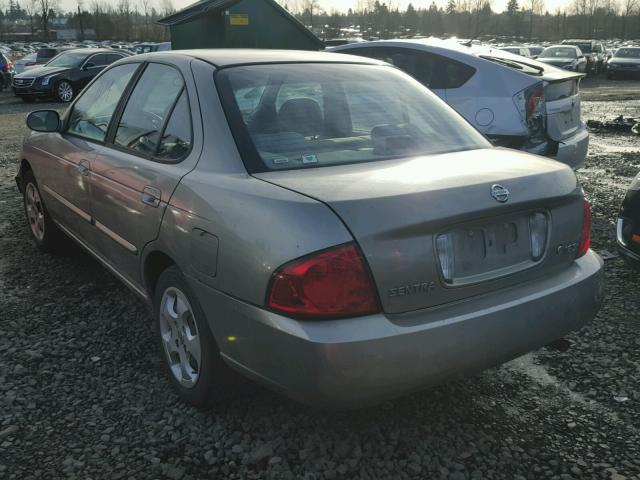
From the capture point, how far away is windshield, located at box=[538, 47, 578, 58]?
29.1 meters

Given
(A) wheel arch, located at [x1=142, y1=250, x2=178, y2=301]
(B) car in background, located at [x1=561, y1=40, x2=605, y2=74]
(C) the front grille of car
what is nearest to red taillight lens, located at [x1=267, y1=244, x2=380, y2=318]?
(A) wheel arch, located at [x1=142, y1=250, x2=178, y2=301]

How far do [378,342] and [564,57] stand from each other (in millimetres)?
30345

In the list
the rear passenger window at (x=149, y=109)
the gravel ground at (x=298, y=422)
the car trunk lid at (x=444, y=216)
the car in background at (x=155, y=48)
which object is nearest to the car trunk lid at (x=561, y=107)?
the gravel ground at (x=298, y=422)

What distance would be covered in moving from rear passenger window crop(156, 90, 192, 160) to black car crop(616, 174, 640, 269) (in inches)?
112

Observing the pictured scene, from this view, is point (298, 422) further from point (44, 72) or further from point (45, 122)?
point (44, 72)

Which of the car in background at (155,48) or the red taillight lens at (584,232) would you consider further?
the car in background at (155,48)

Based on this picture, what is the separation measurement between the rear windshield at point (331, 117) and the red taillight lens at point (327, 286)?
23.2 inches

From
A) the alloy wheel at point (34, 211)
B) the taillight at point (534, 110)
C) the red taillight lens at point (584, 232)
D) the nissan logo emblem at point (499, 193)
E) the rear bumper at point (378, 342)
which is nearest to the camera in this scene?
the rear bumper at point (378, 342)

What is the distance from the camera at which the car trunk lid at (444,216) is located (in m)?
2.13

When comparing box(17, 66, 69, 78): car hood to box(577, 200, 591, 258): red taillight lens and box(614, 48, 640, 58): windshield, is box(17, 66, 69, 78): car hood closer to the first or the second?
box(577, 200, 591, 258): red taillight lens

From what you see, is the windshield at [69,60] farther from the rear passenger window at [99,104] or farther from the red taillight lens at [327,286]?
the red taillight lens at [327,286]

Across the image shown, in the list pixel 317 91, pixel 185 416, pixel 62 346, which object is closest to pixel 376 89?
pixel 317 91

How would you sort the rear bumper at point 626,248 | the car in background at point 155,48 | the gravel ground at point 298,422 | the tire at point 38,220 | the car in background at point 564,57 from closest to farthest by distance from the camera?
the gravel ground at point 298,422 → the rear bumper at point 626,248 → the tire at point 38,220 → the car in background at point 155,48 → the car in background at point 564,57

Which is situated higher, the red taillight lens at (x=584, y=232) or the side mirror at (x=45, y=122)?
the side mirror at (x=45, y=122)
